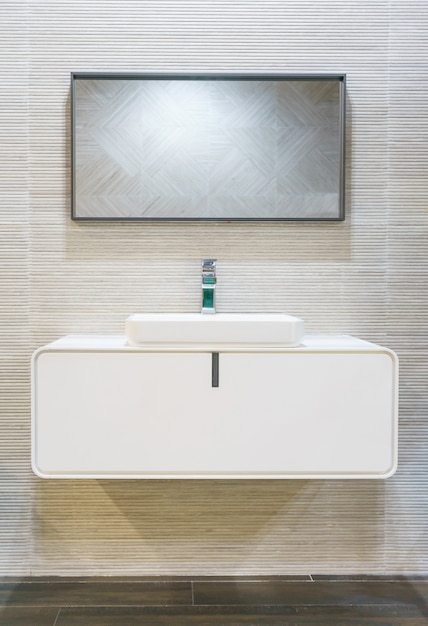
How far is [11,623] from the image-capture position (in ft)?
6.17

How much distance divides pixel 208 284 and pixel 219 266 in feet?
0.43

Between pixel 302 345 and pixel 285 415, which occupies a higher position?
pixel 302 345

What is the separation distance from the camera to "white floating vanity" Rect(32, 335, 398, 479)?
182cm

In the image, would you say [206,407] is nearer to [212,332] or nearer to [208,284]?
[212,332]

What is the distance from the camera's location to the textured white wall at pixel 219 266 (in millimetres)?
2164

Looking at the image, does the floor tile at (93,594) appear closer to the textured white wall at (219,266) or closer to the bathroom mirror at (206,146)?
the textured white wall at (219,266)

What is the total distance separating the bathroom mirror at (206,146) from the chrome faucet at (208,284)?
195 millimetres

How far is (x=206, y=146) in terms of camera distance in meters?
2.17

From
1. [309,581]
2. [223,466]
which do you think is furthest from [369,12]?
[309,581]

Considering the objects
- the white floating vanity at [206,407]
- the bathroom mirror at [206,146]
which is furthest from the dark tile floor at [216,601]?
the bathroom mirror at [206,146]

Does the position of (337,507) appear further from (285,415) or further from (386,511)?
(285,415)

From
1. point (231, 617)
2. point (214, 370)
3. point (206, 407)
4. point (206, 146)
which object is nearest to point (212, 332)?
point (214, 370)

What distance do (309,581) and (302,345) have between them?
0.94 m

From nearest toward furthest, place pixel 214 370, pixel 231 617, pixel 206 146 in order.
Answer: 1. pixel 214 370
2. pixel 231 617
3. pixel 206 146
